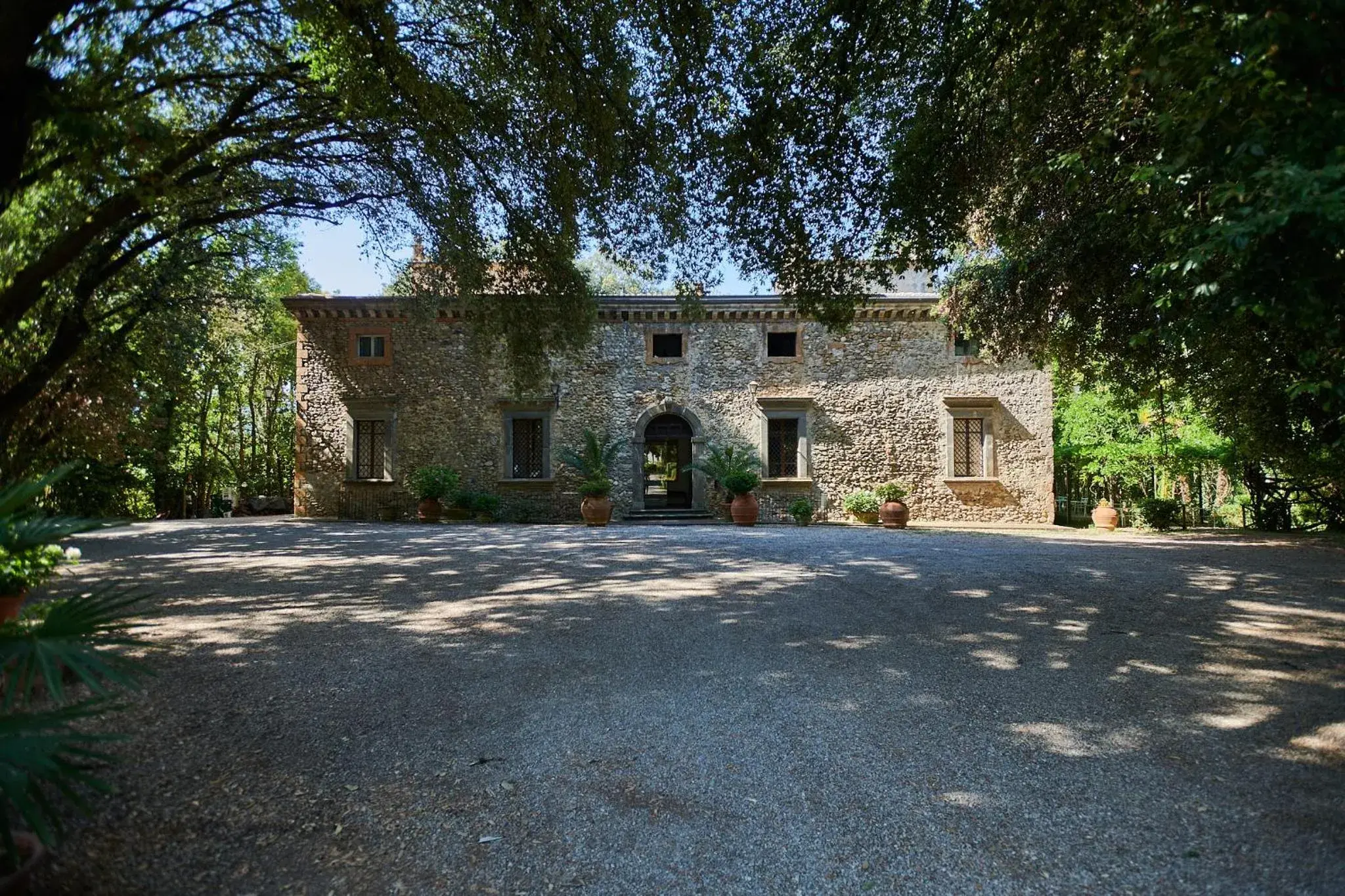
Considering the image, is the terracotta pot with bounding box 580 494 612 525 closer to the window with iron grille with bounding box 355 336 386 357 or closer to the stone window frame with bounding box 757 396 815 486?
the stone window frame with bounding box 757 396 815 486

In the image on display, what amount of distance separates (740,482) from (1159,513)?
29.8 feet

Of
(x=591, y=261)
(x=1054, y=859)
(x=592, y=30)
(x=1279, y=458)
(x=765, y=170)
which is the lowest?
(x=1054, y=859)

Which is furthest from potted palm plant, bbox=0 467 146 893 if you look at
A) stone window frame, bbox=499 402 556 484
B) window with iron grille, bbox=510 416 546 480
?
window with iron grille, bbox=510 416 546 480

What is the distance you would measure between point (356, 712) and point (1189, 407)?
17190mm

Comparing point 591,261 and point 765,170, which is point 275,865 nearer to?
point 765,170

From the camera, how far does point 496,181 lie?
6.81m

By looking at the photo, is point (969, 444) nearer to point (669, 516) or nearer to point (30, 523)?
point (669, 516)

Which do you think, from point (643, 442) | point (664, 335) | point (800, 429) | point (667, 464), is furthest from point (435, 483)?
point (667, 464)

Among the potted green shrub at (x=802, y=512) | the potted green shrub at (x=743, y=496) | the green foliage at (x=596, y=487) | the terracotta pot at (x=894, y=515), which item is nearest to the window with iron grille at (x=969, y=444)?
the terracotta pot at (x=894, y=515)

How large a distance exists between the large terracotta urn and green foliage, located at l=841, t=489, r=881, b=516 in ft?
16.7

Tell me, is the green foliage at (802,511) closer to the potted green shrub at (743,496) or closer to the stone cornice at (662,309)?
the potted green shrub at (743,496)

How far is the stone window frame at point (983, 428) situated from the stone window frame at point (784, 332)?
12.1 ft

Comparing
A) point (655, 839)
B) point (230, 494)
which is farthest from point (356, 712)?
point (230, 494)

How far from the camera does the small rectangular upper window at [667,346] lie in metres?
15.4
